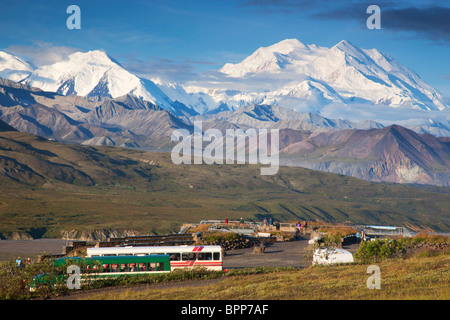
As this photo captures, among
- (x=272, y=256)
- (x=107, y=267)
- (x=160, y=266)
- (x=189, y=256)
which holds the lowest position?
(x=272, y=256)

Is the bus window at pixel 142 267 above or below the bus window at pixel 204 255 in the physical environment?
below

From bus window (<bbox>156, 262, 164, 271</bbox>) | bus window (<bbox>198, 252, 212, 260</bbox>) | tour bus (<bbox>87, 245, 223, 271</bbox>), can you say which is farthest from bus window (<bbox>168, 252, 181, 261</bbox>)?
bus window (<bbox>156, 262, 164, 271</bbox>)

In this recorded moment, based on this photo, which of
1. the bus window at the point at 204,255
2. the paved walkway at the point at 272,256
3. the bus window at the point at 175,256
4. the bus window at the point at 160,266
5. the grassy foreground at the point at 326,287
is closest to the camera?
the grassy foreground at the point at 326,287

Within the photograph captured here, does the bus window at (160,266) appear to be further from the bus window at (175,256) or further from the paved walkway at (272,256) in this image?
the paved walkway at (272,256)

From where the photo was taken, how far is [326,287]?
34.0 m

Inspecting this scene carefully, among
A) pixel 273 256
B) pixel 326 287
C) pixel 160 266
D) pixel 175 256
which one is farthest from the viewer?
pixel 273 256

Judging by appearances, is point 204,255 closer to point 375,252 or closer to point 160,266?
point 160,266

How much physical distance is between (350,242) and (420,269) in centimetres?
3170

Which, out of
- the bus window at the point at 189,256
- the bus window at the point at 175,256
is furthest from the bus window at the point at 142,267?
the bus window at the point at 189,256

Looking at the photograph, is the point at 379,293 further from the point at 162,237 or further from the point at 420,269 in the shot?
the point at 162,237

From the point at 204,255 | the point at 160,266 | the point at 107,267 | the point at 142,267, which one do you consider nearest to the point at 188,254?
the point at 204,255

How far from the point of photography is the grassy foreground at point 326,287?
1198 inches

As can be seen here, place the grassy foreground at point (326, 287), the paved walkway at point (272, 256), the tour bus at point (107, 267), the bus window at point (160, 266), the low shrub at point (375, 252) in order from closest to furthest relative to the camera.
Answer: the grassy foreground at point (326, 287)
the tour bus at point (107, 267)
the bus window at point (160, 266)
the low shrub at point (375, 252)
the paved walkway at point (272, 256)
